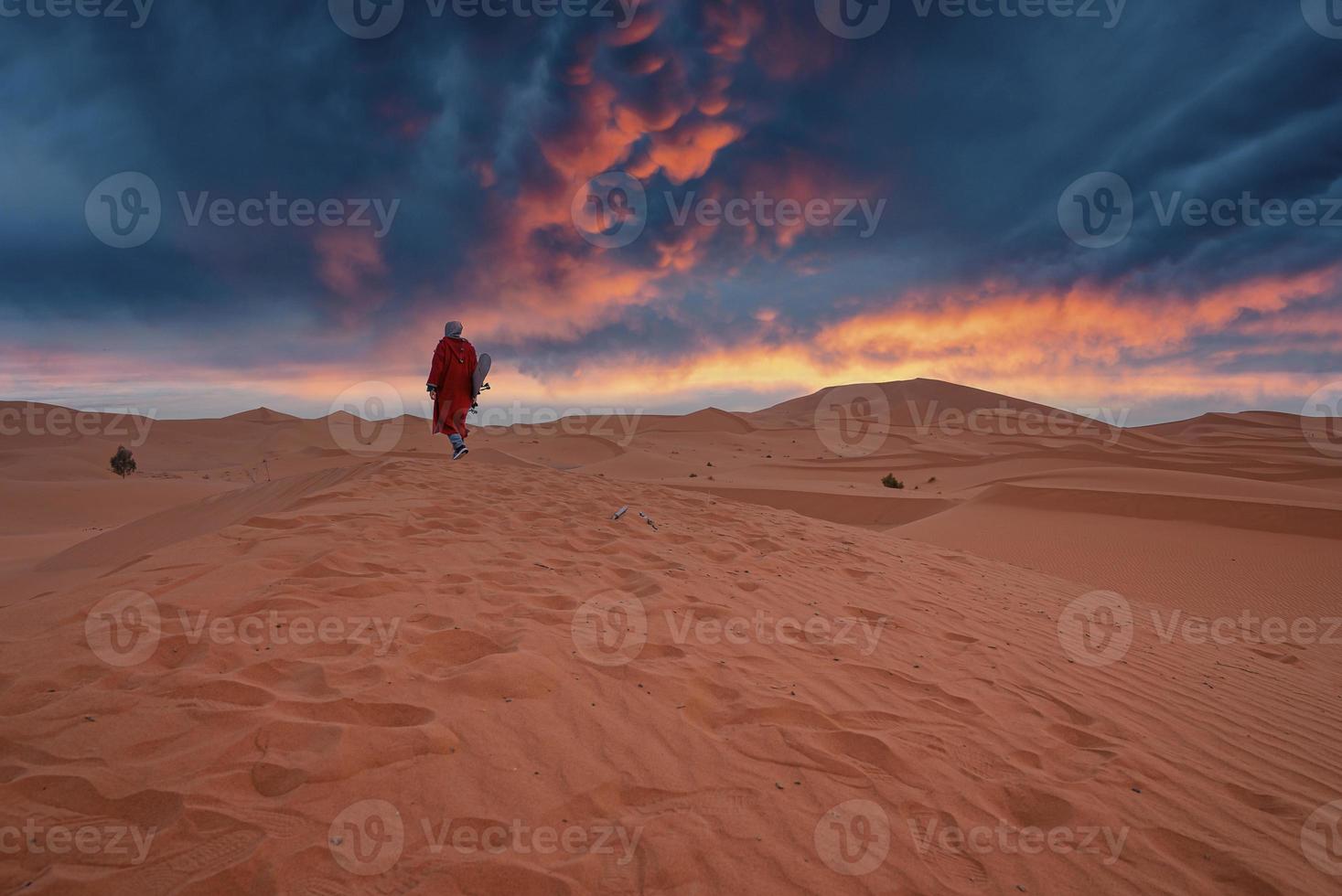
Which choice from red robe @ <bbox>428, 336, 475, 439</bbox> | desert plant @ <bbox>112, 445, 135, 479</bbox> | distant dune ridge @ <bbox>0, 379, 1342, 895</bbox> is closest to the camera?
distant dune ridge @ <bbox>0, 379, 1342, 895</bbox>

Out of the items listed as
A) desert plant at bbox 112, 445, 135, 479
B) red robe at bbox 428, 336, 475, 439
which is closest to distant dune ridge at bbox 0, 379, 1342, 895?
red robe at bbox 428, 336, 475, 439

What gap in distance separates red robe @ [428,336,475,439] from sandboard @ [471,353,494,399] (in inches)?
1.8

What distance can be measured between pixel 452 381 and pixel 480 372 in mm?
502

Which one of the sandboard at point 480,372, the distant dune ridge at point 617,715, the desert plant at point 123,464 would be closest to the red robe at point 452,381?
the sandboard at point 480,372

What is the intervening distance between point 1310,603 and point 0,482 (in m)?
26.3

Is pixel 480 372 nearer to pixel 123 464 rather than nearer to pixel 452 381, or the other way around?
pixel 452 381

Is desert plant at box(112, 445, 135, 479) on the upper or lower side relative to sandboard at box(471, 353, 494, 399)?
lower

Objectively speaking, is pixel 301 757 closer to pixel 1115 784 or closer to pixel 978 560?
pixel 1115 784

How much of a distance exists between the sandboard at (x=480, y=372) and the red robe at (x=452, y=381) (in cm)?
5

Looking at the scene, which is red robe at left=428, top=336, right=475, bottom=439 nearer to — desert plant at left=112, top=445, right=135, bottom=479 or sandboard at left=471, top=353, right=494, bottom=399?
sandboard at left=471, top=353, right=494, bottom=399

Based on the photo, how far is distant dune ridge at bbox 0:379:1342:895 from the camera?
6.85 feet

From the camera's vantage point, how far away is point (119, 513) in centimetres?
1389

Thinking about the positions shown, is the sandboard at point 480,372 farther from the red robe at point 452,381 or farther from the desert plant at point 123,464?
the desert plant at point 123,464

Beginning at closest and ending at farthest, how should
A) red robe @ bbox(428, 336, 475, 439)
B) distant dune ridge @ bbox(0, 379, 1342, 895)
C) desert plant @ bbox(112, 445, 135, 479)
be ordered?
1. distant dune ridge @ bbox(0, 379, 1342, 895)
2. red robe @ bbox(428, 336, 475, 439)
3. desert plant @ bbox(112, 445, 135, 479)
